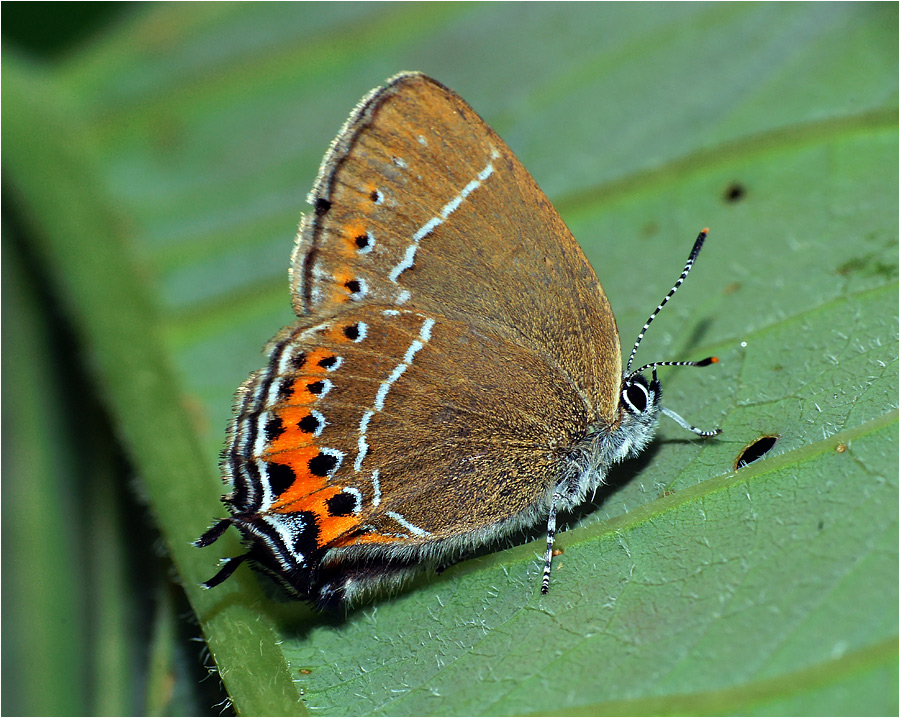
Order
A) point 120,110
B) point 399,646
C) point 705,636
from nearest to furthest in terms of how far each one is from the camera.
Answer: point 705,636 < point 399,646 < point 120,110

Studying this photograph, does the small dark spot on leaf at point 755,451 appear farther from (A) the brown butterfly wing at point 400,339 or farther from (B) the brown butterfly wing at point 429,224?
(B) the brown butterfly wing at point 429,224

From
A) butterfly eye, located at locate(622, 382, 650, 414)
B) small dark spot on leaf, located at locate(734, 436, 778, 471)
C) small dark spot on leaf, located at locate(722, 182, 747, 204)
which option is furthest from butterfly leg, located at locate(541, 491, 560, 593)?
small dark spot on leaf, located at locate(722, 182, 747, 204)

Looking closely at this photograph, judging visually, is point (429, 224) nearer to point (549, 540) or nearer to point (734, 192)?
point (549, 540)

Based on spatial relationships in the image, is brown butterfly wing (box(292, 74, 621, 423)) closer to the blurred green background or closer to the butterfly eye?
the butterfly eye

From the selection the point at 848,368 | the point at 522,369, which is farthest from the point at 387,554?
the point at 848,368

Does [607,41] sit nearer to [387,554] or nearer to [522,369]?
[522,369]

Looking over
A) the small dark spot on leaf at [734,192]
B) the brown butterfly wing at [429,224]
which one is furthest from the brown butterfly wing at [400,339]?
the small dark spot on leaf at [734,192]
